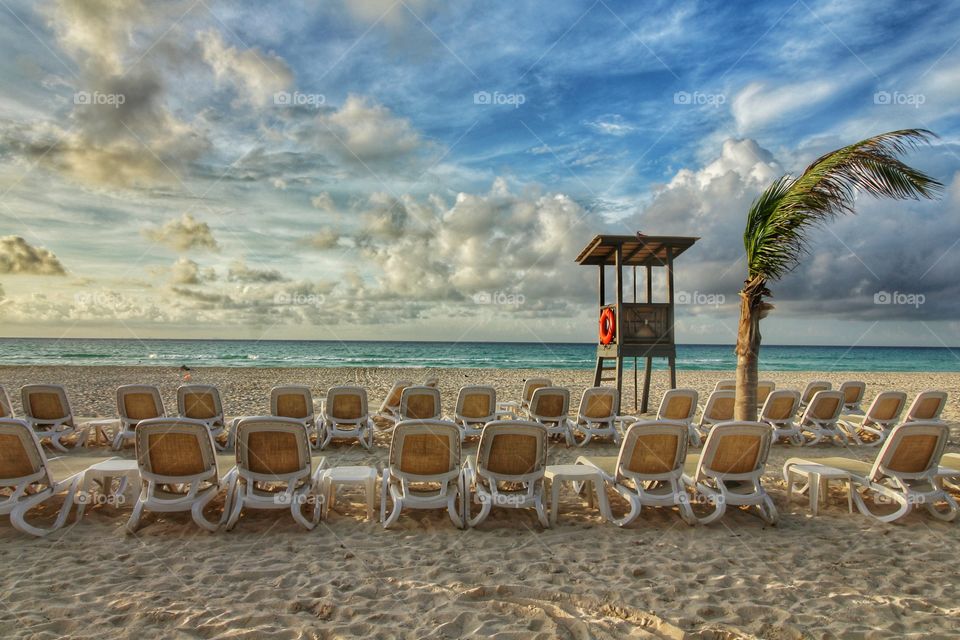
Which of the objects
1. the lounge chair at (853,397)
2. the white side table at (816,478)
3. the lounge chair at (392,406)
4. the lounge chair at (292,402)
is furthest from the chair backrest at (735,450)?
the lounge chair at (853,397)

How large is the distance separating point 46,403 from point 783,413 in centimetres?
1038

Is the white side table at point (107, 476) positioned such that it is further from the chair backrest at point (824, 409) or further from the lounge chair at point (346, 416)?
the chair backrest at point (824, 409)

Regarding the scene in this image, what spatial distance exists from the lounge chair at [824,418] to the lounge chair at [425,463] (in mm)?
6360

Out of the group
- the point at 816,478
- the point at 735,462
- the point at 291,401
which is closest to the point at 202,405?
the point at 291,401

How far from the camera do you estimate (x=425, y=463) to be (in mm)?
4406

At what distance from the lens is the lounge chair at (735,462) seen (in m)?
4.41

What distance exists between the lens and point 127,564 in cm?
353

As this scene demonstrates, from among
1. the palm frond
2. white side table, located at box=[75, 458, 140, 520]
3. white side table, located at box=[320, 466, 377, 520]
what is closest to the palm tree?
the palm frond

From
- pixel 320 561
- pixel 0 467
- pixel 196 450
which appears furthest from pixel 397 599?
pixel 0 467

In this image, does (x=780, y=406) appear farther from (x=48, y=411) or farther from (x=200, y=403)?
(x=48, y=411)

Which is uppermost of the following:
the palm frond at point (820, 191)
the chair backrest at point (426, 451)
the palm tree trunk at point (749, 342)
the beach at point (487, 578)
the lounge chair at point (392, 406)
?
the palm frond at point (820, 191)

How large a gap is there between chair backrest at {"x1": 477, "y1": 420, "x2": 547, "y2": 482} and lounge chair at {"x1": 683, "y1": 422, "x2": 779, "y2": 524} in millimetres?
1346

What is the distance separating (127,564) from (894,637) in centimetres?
439

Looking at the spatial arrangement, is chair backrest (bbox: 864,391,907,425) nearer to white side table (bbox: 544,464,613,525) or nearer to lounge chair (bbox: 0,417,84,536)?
white side table (bbox: 544,464,613,525)
